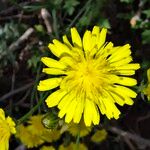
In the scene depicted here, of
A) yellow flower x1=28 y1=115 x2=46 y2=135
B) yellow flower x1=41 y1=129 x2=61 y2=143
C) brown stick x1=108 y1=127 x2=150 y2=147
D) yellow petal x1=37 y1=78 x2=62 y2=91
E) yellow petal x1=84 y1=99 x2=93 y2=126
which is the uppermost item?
yellow petal x1=37 y1=78 x2=62 y2=91

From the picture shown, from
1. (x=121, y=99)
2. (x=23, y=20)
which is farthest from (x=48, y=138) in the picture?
(x=23, y=20)

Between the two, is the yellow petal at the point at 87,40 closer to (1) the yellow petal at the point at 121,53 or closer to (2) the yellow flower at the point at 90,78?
(2) the yellow flower at the point at 90,78

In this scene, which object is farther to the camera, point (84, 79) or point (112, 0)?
point (112, 0)

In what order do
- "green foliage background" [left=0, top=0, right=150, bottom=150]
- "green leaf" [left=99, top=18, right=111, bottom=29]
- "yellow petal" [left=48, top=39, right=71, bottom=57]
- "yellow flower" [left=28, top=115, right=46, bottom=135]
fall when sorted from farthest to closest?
"green foliage background" [left=0, top=0, right=150, bottom=150], "green leaf" [left=99, top=18, right=111, bottom=29], "yellow flower" [left=28, top=115, right=46, bottom=135], "yellow petal" [left=48, top=39, right=71, bottom=57]

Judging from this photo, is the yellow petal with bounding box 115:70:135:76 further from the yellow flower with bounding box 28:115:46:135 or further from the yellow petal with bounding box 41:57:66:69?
the yellow flower with bounding box 28:115:46:135

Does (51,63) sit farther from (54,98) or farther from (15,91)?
(15,91)

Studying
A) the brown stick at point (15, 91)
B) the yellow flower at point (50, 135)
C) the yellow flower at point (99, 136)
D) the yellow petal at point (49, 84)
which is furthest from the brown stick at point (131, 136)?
the yellow petal at point (49, 84)

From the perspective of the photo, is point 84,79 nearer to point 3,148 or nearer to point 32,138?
point 3,148

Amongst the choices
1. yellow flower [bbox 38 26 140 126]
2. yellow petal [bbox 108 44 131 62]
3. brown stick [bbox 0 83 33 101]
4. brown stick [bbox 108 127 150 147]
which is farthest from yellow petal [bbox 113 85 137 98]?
brown stick [bbox 0 83 33 101]
